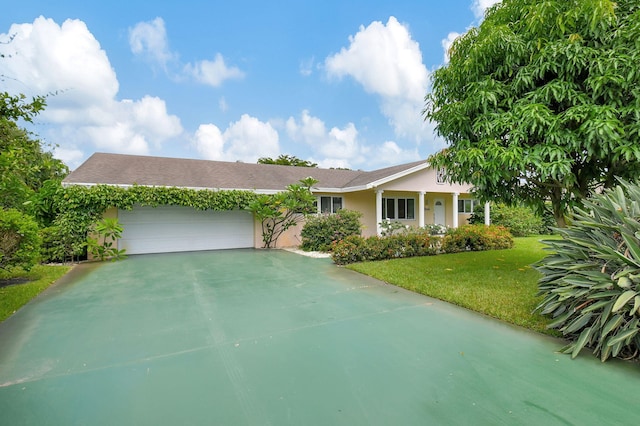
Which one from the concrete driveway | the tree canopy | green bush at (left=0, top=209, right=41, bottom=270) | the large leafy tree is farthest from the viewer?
the tree canopy

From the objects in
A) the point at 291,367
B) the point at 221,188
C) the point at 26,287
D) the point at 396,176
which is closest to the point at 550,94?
the point at 291,367

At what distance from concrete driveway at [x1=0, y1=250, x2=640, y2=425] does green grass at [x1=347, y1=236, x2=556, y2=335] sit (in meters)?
0.43

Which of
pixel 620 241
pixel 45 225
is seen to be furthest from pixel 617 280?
pixel 45 225

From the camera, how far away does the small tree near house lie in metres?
12.6

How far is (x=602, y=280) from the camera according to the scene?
3338mm

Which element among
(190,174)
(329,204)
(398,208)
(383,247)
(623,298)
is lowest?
(383,247)

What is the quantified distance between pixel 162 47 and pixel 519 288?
597 inches

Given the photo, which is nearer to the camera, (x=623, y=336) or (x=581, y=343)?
(x=623, y=336)

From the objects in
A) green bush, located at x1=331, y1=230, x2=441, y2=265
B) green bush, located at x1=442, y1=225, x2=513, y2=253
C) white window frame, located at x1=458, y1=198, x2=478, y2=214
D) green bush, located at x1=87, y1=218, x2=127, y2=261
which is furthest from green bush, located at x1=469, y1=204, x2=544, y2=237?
green bush, located at x1=87, y1=218, x2=127, y2=261

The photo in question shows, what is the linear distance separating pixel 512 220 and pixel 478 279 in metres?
13.0

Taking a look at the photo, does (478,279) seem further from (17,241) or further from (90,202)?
(90,202)

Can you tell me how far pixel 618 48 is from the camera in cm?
457

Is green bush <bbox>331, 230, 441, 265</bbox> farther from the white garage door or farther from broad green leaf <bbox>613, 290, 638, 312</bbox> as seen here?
broad green leaf <bbox>613, 290, 638, 312</bbox>

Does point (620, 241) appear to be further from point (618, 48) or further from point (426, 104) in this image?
point (426, 104)
